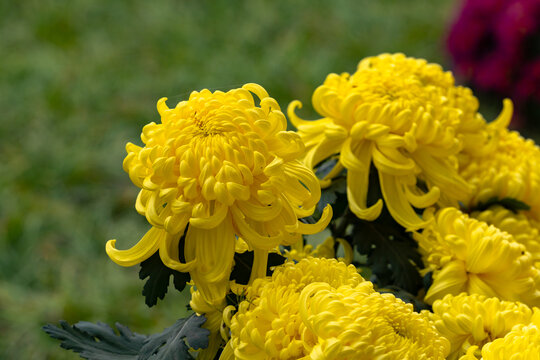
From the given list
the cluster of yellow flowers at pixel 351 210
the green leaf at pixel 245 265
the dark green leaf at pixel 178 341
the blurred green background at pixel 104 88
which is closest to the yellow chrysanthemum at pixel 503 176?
Answer: the cluster of yellow flowers at pixel 351 210

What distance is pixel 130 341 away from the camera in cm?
94

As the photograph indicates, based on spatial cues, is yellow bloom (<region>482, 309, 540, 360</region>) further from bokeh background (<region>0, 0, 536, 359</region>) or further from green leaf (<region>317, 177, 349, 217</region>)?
bokeh background (<region>0, 0, 536, 359</region>)

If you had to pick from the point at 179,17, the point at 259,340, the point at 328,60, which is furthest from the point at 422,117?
the point at 179,17

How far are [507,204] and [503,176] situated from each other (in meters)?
0.04

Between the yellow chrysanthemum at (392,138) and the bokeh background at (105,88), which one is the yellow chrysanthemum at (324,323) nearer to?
the yellow chrysanthemum at (392,138)

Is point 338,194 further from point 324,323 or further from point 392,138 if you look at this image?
point 324,323

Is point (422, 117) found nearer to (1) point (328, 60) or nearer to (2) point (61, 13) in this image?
(1) point (328, 60)

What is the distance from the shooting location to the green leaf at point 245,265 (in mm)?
820

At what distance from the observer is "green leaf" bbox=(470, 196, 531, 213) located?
103 cm

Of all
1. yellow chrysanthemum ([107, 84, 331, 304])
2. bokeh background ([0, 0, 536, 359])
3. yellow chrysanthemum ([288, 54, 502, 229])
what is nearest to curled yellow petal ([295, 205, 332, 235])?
yellow chrysanthemum ([107, 84, 331, 304])

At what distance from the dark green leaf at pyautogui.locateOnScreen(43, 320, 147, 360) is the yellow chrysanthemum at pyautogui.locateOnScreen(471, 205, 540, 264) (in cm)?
51

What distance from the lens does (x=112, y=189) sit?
2.76 metres

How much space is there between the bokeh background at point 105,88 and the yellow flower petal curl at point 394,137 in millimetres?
1127

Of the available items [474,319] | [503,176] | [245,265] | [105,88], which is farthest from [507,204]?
[105,88]
